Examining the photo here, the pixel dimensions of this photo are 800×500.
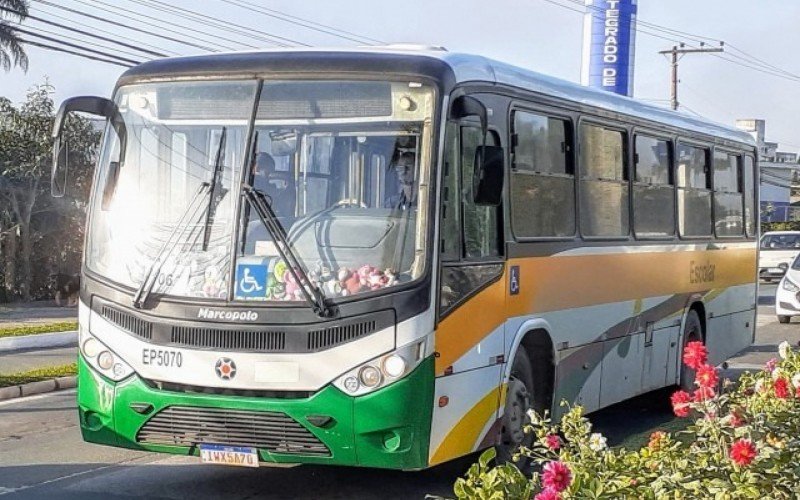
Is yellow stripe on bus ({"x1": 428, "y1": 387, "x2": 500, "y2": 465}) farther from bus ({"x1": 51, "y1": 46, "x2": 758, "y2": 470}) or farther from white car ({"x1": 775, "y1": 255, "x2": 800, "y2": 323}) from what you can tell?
white car ({"x1": 775, "y1": 255, "x2": 800, "y2": 323})

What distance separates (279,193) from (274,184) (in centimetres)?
7

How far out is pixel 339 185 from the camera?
7.81 metres

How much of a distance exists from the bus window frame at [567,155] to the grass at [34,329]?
12794mm

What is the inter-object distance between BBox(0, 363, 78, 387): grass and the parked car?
29.4m

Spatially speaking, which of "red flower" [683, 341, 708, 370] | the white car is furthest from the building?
"red flower" [683, 341, 708, 370]

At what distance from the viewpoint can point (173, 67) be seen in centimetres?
833

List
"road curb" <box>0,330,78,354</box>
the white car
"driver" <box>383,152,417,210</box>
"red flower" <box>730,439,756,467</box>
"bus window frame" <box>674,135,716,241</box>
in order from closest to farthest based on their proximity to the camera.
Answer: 1. "red flower" <box>730,439,756,467</box>
2. "driver" <box>383,152,417,210</box>
3. "bus window frame" <box>674,135,716,241</box>
4. "road curb" <box>0,330,78,354</box>
5. the white car

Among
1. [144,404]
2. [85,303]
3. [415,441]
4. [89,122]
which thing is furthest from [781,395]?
[89,122]

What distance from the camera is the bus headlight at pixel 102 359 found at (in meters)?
7.86

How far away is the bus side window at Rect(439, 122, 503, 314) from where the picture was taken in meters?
7.81

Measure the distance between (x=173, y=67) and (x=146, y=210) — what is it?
103cm

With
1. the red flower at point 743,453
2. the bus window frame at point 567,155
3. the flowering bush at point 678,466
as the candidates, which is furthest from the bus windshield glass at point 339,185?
the red flower at point 743,453

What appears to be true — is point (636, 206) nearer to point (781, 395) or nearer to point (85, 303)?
point (781, 395)

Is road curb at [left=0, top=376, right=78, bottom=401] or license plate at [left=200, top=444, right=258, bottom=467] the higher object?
license plate at [left=200, top=444, right=258, bottom=467]
